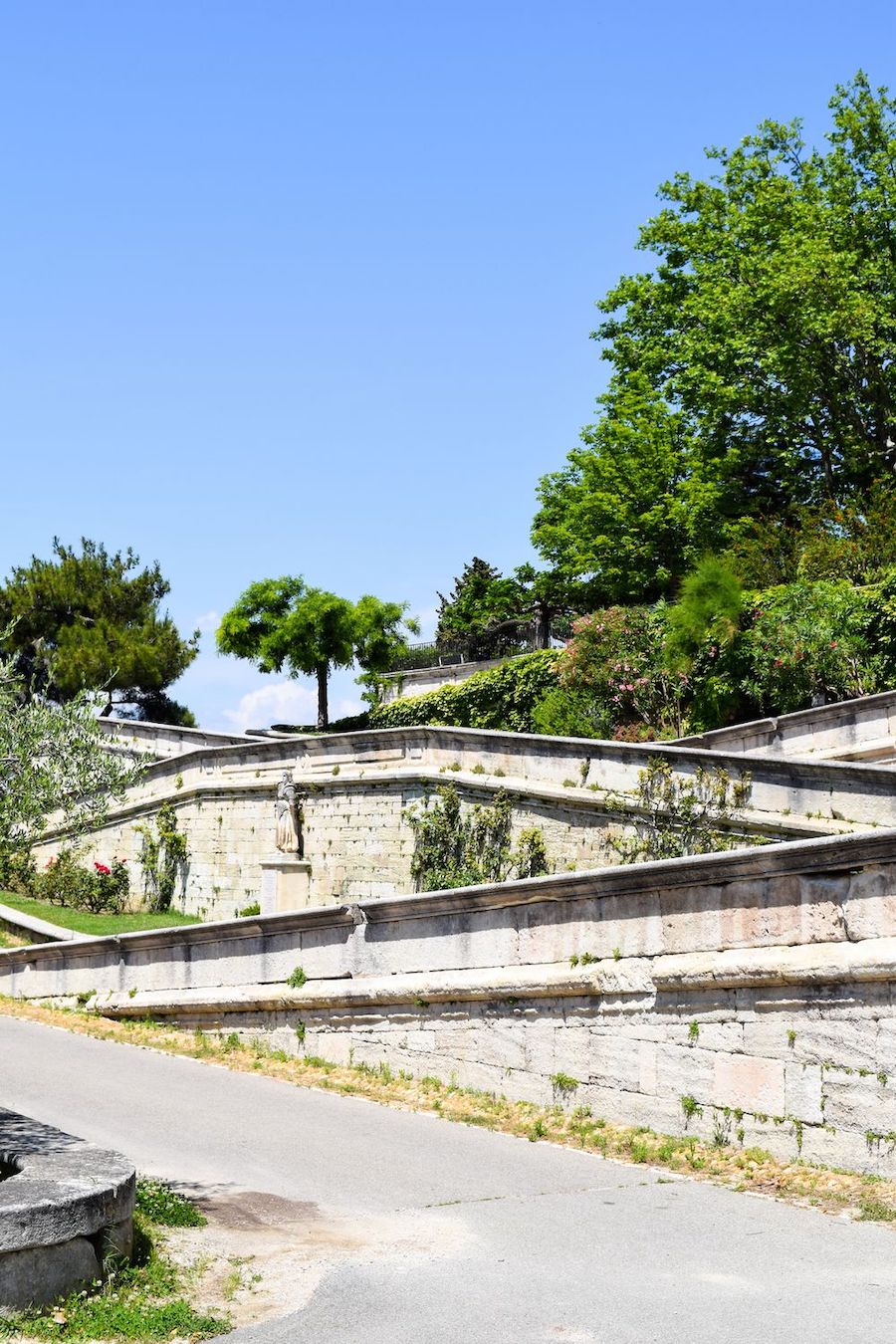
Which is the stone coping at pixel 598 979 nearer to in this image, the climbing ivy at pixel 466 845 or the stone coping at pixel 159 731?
the climbing ivy at pixel 466 845

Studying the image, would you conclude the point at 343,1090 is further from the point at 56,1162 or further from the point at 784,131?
the point at 784,131

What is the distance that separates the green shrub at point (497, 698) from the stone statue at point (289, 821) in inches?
197

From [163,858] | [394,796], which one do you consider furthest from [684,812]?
[163,858]

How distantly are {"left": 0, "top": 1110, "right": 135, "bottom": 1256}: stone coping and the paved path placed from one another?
751 millimetres

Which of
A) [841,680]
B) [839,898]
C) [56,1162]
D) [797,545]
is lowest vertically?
[56,1162]

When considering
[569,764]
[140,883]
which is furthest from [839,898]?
[140,883]

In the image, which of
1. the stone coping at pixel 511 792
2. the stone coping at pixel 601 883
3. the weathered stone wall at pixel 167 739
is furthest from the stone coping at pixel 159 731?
the stone coping at pixel 601 883

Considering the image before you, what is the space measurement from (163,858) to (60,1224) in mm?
18701

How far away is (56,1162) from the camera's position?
573 cm

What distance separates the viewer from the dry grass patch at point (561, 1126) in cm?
691

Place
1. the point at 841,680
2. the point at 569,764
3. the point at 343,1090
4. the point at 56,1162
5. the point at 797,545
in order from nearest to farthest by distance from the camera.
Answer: the point at 56,1162 → the point at 343,1090 → the point at 569,764 → the point at 841,680 → the point at 797,545

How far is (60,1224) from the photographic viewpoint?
5.11 metres

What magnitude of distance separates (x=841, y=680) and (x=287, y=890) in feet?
29.5

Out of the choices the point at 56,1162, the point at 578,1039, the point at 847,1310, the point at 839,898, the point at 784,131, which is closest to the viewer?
the point at 847,1310
